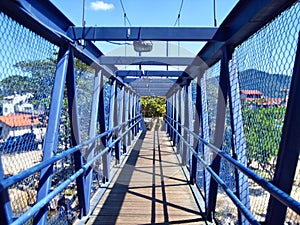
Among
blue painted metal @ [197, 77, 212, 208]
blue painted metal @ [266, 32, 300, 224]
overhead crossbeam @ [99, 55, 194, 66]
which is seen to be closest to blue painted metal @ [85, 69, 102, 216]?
overhead crossbeam @ [99, 55, 194, 66]

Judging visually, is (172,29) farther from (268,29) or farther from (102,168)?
(102,168)

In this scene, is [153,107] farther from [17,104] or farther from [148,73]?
[17,104]

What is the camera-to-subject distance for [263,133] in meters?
1.60

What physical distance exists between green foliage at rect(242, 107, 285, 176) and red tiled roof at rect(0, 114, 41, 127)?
4.54 feet

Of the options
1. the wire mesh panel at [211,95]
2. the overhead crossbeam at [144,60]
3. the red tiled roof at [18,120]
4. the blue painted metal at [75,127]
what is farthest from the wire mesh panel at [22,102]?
the wire mesh panel at [211,95]

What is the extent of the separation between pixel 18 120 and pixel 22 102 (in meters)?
0.11

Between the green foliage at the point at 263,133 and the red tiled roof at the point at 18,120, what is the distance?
54.5 inches

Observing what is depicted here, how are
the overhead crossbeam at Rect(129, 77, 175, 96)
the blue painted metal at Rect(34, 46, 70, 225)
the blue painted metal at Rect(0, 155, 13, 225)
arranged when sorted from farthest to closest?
the overhead crossbeam at Rect(129, 77, 175, 96), the blue painted metal at Rect(34, 46, 70, 225), the blue painted metal at Rect(0, 155, 13, 225)

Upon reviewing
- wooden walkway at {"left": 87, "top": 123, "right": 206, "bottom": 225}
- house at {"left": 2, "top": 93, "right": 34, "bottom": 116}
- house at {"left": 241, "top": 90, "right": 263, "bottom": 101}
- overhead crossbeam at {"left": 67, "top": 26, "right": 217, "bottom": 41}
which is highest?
overhead crossbeam at {"left": 67, "top": 26, "right": 217, "bottom": 41}

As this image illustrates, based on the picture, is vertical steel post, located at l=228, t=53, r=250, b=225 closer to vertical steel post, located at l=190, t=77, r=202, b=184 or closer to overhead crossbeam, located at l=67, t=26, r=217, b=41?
overhead crossbeam, located at l=67, t=26, r=217, b=41

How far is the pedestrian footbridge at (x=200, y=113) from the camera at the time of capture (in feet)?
4.15

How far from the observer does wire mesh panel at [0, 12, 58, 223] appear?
134 cm

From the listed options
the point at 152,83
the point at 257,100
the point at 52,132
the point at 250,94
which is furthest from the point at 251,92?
the point at 152,83

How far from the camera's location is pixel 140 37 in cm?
230
